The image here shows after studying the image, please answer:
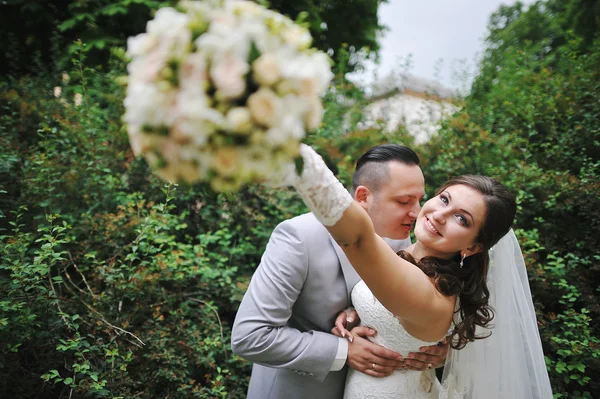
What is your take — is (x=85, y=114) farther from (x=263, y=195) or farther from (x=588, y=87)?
(x=588, y=87)

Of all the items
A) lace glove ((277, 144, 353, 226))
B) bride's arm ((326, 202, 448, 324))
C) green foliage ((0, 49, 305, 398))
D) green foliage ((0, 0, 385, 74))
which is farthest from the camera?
green foliage ((0, 0, 385, 74))

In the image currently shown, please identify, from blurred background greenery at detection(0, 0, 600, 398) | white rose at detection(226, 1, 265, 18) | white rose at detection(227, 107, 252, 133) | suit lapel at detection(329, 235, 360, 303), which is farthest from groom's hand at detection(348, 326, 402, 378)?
white rose at detection(226, 1, 265, 18)

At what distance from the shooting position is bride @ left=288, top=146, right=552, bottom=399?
1648 millimetres

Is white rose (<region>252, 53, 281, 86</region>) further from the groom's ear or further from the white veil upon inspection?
the white veil

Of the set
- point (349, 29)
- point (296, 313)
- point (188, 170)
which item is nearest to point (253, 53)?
point (188, 170)

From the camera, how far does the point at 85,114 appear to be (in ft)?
14.2

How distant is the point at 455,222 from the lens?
79.5 inches

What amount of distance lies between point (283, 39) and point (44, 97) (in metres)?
5.33

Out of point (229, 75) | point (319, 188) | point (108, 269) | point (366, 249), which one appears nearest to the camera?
point (229, 75)

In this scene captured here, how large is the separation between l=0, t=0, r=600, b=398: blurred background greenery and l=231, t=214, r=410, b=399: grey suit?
110 centimetres

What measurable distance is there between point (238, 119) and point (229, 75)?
0.10 m

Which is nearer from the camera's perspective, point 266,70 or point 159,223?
point 266,70

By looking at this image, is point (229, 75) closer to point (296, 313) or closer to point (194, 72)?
point (194, 72)

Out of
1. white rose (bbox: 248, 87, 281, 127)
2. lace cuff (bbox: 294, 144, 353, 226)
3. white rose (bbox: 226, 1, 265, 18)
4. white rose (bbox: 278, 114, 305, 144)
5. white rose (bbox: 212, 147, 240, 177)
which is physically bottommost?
lace cuff (bbox: 294, 144, 353, 226)
